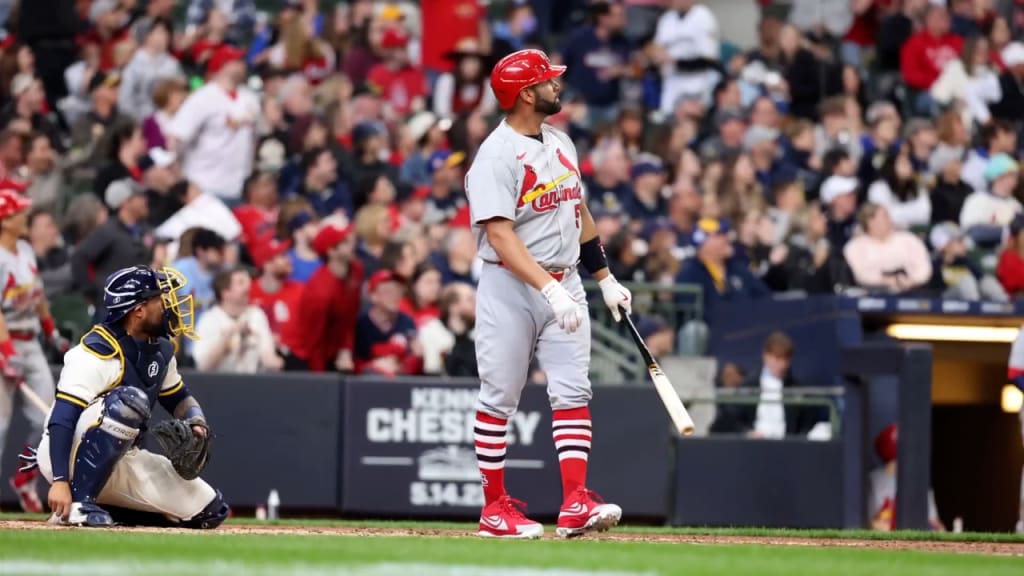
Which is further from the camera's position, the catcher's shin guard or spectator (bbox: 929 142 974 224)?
spectator (bbox: 929 142 974 224)

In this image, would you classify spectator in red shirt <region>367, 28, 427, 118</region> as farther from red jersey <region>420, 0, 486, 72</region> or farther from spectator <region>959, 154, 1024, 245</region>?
spectator <region>959, 154, 1024, 245</region>

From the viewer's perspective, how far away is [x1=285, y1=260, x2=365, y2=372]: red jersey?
44.7 ft

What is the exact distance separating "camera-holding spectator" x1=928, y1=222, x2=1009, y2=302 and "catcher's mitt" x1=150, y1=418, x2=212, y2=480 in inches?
330

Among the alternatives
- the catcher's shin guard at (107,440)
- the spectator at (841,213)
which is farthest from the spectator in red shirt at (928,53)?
the catcher's shin guard at (107,440)

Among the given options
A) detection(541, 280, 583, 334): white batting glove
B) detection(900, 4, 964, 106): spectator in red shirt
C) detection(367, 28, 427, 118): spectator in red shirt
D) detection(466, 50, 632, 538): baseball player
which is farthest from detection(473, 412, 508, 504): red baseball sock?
detection(900, 4, 964, 106): spectator in red shirt

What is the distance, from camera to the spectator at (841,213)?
55.8 ft

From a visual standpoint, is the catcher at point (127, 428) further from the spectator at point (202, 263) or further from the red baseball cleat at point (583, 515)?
the spectator at point (202, 263)

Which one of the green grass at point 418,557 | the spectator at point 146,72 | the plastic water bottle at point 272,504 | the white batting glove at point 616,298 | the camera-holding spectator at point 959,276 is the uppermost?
the spectator at point 146,72

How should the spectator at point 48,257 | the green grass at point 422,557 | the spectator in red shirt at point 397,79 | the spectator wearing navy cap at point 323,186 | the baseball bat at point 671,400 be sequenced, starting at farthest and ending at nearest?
the spectator in red shirt at point 397,79
the spectator wearing navy cap at point 323,186
the spectator at point 48,257
the baseball bat at point 671,400
the green grass at point 422,557

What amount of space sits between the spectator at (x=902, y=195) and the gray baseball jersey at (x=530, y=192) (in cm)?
963

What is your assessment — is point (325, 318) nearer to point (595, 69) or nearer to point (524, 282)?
point (524, 282)

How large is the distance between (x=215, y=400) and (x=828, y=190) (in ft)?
22.7

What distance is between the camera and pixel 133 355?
8.49m

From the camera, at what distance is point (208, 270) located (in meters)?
13.8
